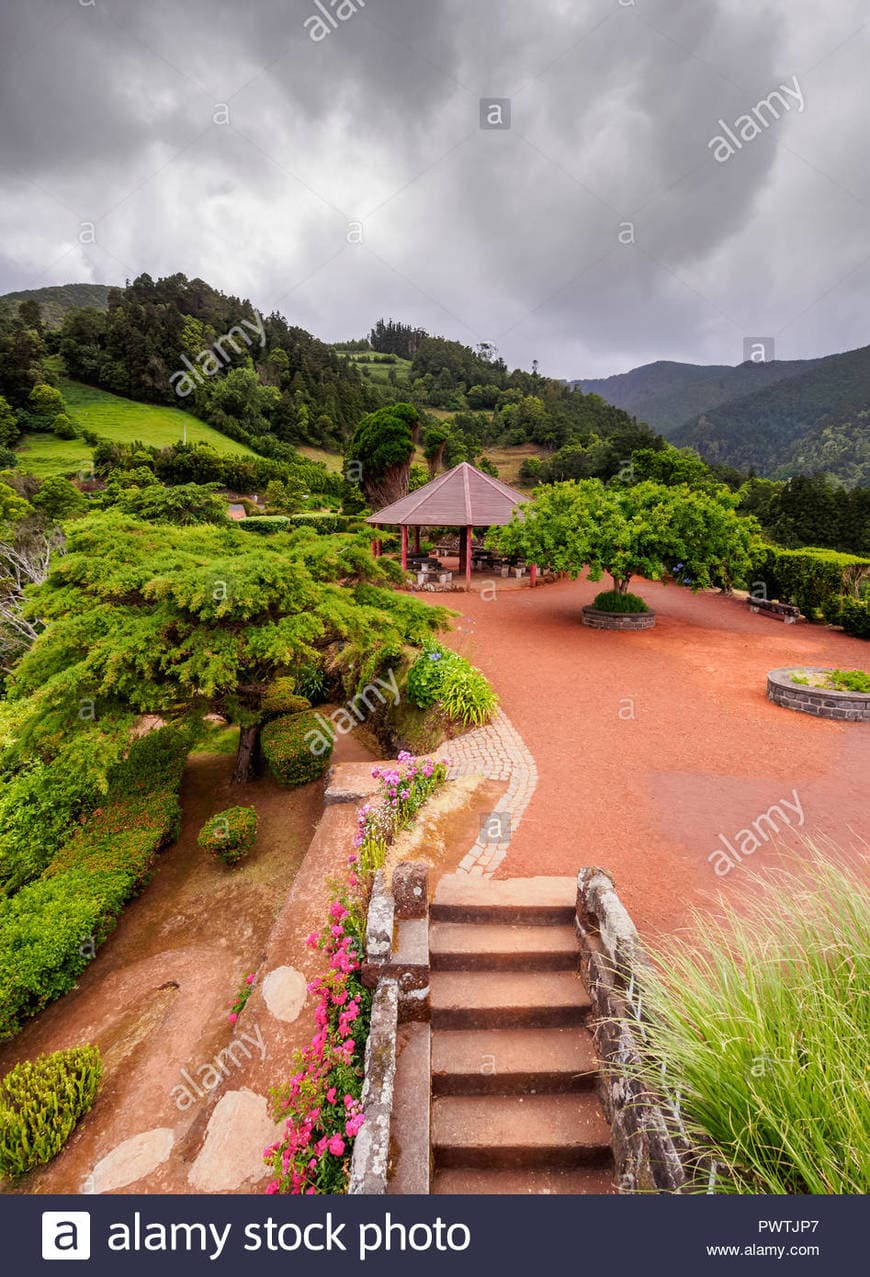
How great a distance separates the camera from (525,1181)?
11.6 ft

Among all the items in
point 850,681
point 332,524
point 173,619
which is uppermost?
point 332,524

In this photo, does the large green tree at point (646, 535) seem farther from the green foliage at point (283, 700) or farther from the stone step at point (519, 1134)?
the stone step at point (519, 1134)

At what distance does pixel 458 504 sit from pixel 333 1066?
19.7 metres

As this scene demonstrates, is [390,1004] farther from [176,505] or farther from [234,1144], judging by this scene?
[176,505]

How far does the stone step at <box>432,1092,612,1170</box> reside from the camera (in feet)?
11.7

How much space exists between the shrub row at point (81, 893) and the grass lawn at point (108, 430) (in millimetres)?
39147

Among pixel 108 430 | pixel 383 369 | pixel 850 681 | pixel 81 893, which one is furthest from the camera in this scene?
pixel 383 369

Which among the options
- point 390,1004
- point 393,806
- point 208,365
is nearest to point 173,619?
point 393,806

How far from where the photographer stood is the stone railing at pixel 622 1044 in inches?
118

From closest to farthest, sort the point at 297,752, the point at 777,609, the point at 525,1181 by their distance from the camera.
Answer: the point at 525,1181
the point at 297,752
the point at 777,609

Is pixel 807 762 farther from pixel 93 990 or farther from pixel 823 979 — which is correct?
pixel 93 990

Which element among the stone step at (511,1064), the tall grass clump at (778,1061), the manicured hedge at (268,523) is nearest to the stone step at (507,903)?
the stone step at (511,1064)

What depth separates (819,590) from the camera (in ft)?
53.9

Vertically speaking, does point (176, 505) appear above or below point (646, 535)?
above
